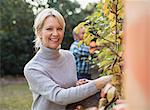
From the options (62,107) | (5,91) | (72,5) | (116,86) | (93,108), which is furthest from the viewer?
(5,91)

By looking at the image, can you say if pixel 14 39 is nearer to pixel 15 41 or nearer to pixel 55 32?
pixel 15 41

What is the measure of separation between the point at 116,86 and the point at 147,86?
0.72 meters

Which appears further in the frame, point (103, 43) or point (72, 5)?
point (72, 5)

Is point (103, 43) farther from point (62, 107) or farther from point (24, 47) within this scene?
point (24, 47)

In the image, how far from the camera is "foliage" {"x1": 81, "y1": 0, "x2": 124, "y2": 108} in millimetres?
1105

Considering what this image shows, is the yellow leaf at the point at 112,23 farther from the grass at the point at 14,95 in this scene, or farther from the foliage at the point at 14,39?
the foliage at the point at 14,39

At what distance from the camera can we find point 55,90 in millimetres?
1339

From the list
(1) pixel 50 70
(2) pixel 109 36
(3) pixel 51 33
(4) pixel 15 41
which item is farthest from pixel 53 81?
(4) pixel 15 41

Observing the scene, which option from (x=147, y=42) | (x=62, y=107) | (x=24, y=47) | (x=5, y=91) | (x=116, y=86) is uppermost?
(x=147, y=42)

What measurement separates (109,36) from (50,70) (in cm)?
31

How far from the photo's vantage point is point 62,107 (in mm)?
1379

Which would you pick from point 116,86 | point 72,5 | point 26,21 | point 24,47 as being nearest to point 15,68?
point 24,47

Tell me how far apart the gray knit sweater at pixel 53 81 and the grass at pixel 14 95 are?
2626 mm

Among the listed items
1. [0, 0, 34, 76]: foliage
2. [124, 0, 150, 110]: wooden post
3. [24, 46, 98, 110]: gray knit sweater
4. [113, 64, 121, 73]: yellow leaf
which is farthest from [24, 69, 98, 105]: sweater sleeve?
[0, 0, 34, 76]: foliage
